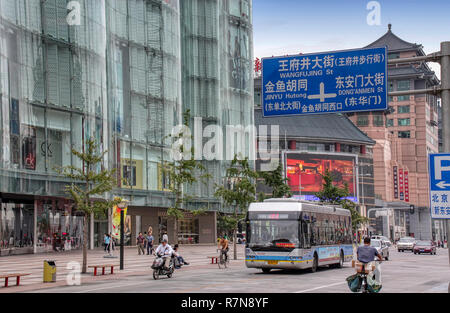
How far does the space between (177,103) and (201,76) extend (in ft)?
29.5

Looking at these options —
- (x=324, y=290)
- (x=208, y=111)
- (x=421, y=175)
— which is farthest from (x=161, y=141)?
(x=421, y=175)

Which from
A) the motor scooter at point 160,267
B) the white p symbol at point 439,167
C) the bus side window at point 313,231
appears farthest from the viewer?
the bus side window at point 313,231

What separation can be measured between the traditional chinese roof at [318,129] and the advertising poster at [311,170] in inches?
147

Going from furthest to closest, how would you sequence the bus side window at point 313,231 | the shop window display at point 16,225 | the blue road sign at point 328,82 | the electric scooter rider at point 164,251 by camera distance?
the shop window display at point 16,225 < the bus side window at point 313,231 < the electric scooter rider at point 164,251 < the blue road sign at point 328,82

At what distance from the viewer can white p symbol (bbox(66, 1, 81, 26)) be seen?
1918 inches

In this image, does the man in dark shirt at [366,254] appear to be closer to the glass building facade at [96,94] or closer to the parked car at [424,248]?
the glass building facade at [96,94]

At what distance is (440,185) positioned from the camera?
1241 cm

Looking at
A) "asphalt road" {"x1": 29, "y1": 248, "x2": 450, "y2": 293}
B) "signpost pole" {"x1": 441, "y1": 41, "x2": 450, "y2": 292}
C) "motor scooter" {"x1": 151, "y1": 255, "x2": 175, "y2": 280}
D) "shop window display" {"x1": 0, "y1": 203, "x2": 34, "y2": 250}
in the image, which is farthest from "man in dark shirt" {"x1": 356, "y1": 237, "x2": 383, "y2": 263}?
"shop window display" {"x1": 0, "y1": 203, "x2": 34, "y2": 250}

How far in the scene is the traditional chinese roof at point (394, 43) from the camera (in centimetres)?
16675

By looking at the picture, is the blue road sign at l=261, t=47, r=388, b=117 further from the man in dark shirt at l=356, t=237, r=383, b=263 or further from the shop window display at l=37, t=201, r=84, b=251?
the shop window display at l=37, t=201, r=84, b=251

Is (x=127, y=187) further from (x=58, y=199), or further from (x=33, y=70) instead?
(x=33, y=70)

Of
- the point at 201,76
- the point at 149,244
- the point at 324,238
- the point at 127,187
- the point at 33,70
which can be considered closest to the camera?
the point at 324,238

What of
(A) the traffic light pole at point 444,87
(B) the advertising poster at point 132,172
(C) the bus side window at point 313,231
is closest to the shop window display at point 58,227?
(B) the advertising poster at point 132,172

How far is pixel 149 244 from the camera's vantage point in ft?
161
